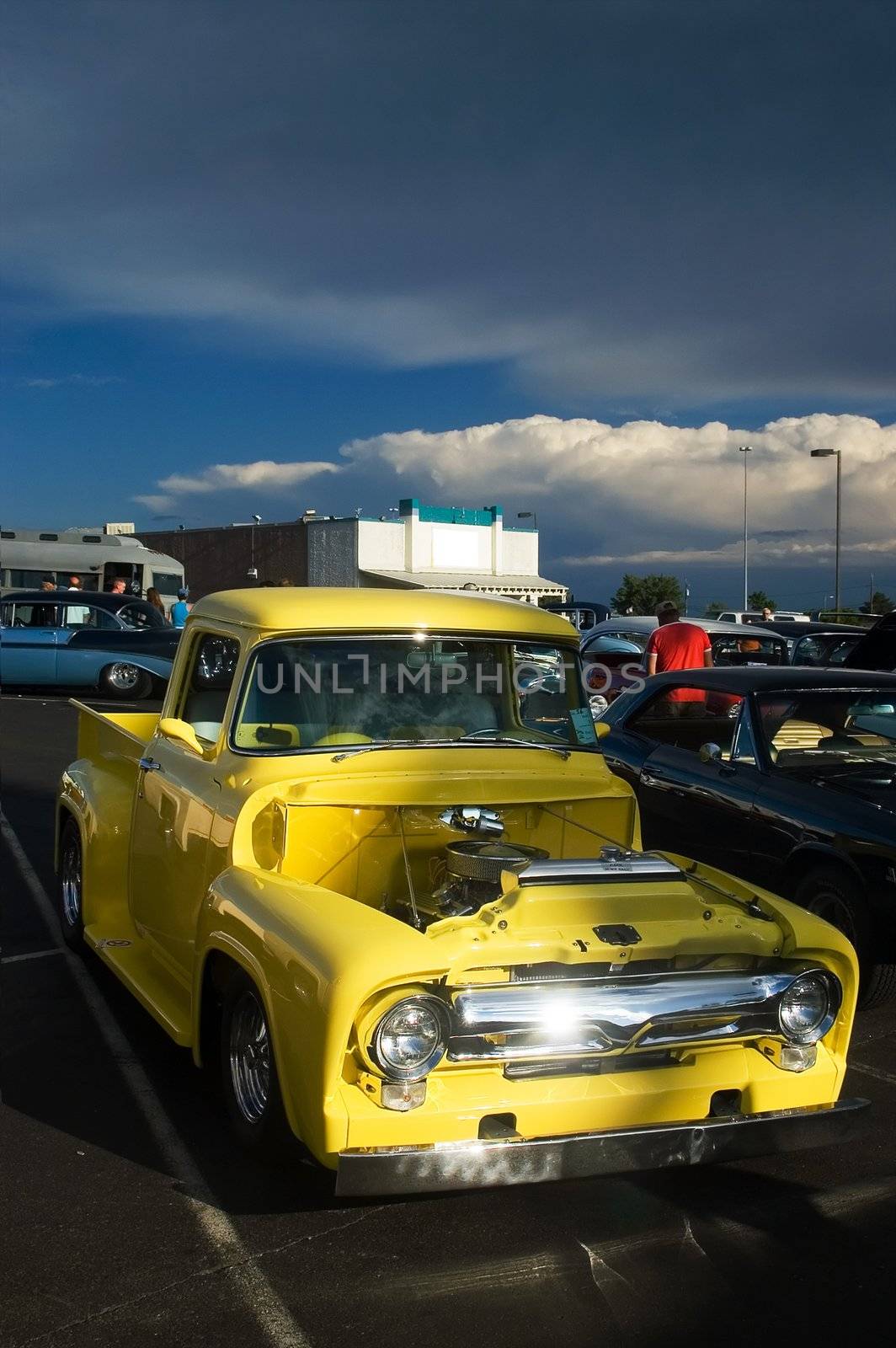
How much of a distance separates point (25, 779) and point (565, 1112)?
9.58 meters

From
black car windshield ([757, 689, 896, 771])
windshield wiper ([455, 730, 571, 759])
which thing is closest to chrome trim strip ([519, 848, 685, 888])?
windshield wiper ([455, 730, 571, 759])

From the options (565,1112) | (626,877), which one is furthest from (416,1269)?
(626,877)

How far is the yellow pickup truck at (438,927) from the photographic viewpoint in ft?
11.2

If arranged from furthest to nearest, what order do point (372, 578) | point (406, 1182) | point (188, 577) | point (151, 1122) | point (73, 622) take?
point (188, 577), point (372, 578), point (73, 622), point (151, 1122), point (406, 1182)

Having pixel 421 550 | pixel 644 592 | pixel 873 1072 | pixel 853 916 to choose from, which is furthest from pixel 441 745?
pixel 644 592

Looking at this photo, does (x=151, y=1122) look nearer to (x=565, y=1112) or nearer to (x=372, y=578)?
(x=565, y=1112)

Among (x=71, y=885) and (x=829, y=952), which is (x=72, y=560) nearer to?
(x=71, y=885)

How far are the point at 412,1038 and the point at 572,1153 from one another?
525mm

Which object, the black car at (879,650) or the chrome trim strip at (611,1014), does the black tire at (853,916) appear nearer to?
the chrome trim strip at (611,1014)

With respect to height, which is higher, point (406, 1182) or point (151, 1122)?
point (406, 1182)

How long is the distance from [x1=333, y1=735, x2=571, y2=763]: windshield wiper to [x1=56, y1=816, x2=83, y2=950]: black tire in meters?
2.00

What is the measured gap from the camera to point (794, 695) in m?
6.76

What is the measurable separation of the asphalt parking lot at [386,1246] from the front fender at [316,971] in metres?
0.40

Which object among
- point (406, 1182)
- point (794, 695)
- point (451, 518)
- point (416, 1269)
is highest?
point (451, 518)
